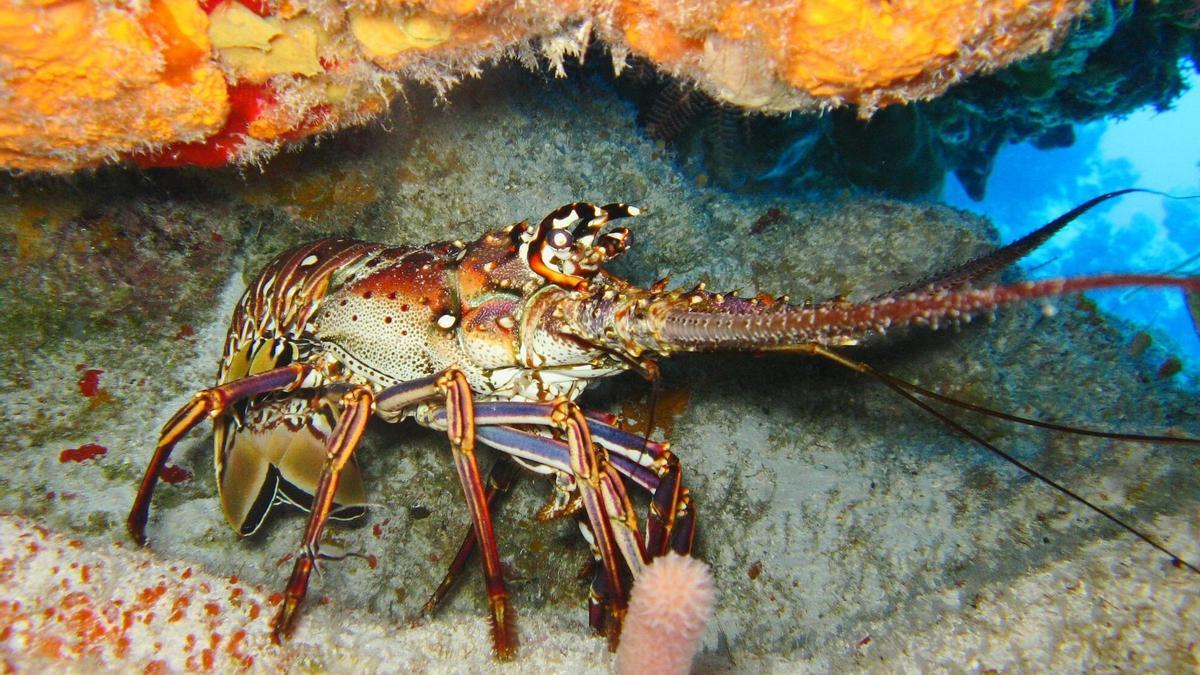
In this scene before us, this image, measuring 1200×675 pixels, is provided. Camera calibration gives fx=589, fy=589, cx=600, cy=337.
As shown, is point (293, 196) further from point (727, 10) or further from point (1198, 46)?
point (1198, 46)

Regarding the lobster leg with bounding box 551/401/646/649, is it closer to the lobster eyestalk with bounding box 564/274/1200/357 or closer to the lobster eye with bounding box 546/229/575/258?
the lobster eyestalk with bounding box 564/274/1200/357

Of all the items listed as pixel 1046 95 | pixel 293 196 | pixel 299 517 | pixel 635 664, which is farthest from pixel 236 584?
pixel 1046 95

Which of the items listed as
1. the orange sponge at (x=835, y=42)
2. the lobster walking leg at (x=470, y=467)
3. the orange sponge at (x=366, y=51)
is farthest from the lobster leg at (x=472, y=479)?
the orange sponge at (x=835, y=42)

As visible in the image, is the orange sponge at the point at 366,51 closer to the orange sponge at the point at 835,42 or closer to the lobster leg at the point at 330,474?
the orange sponge at the point at 835,42

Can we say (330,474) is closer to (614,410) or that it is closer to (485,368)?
(485,368)

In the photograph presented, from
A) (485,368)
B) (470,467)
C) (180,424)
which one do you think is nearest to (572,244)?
(485,368)

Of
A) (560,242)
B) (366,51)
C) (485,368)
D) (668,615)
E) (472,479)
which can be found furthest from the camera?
(485,368)

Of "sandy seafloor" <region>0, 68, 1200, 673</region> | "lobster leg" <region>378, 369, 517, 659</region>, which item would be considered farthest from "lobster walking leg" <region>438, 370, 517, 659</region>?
"sandy seafloor" <region>0, 68, 1200, 673</region>
